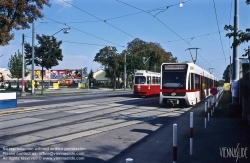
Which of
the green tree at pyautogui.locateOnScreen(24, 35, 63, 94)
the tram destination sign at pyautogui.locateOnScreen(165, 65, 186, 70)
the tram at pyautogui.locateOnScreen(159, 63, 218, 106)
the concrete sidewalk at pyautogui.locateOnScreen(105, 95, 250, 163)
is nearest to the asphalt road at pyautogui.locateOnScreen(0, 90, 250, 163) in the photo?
the concrete sidewalk at pyautogui.locateOnScreen(105, 95, 250, 163)

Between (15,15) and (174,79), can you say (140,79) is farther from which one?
(15,15)

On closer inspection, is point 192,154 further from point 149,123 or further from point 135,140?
point 149,123

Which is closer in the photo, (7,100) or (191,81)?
(7,100)

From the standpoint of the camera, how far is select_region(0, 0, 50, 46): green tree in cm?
1750

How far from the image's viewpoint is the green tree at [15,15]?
57.4 ft

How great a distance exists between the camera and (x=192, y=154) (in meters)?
7.83

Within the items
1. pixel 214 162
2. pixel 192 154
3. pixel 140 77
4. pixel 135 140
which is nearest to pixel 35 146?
pixel 135 140

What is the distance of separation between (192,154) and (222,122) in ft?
20.9

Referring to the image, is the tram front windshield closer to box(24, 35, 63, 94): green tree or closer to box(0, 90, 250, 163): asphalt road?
box(24, 35, 63, 94): green tree

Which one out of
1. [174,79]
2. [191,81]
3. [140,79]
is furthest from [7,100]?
[140,79]

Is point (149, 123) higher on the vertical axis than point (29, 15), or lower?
lower

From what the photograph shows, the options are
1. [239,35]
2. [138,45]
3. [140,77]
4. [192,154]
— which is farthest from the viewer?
[138,45]

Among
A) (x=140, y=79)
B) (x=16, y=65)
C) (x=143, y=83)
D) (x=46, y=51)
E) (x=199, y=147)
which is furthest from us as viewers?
(x=16, y=65)

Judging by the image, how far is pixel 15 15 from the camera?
1844 centimetres
